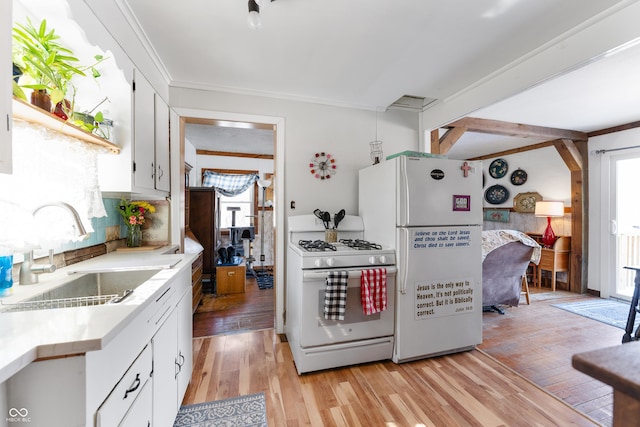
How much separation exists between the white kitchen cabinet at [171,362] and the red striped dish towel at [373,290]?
48.8 inches

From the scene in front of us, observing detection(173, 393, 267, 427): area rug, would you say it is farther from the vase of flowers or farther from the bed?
the bed

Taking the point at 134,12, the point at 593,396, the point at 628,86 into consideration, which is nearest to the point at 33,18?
the point at 134,12

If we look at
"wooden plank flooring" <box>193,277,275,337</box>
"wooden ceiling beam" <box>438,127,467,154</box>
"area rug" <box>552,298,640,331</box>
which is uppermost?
"wooden ceiling beam" <box>438,127,467,154</box>

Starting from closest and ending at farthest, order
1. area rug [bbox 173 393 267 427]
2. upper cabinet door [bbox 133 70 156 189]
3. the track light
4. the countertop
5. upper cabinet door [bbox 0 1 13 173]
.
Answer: the countertop → upper cabinet door [bbox 0 1 13 173] → the track light → area rug [bbox 173 393 267 427] → upper cabinet door [bbox 133 70 156 189]

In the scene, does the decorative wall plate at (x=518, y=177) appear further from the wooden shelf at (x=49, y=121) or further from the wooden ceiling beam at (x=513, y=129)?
the wooden shelf at (x=49, y=121)

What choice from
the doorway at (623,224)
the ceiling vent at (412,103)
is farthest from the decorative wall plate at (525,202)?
the ceiling vent at (412,103)

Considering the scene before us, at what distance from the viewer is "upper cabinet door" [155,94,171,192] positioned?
2110 millimetres

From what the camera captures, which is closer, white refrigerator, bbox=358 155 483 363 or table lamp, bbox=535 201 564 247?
white refrigerator, bbox=358 155 483 363

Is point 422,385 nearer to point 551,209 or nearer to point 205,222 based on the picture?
point 205,222

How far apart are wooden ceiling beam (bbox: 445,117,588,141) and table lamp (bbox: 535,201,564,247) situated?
3.34 feet

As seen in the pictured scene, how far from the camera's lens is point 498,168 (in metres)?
5.50

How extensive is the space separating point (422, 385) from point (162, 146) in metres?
2.72

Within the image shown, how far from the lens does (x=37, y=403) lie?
69 centimetres

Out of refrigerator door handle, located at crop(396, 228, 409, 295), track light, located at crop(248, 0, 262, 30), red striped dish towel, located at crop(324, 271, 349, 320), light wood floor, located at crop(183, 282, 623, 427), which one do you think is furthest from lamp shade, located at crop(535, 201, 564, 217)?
track light, located at crop(248, 0, 262, 30)
